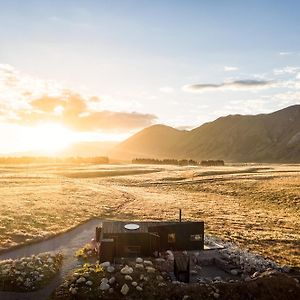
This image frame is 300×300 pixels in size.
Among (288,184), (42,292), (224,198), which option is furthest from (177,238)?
(288,184)

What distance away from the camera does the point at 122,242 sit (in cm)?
3753

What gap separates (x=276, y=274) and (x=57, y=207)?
4102cm

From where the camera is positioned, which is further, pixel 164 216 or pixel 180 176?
pixel 180 176

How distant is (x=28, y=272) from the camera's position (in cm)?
3222

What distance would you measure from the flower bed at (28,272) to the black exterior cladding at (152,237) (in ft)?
15.9

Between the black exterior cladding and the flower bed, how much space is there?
4854 millimetres

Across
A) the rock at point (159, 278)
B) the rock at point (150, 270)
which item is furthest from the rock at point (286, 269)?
the rock at point (150, 270)

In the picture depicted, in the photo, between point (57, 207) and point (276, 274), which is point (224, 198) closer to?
point (57, 207)

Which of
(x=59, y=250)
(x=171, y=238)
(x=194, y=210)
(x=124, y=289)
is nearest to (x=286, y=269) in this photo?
(x=171, y=238)

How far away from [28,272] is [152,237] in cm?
1164

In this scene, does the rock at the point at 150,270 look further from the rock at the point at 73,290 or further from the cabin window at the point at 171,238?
the cabin window at the point at 171,238

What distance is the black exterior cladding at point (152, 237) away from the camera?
37.5m

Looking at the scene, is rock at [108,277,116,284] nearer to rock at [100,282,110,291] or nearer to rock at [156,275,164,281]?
rock at [100,282,110,291]

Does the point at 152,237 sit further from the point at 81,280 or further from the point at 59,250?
the point at 59,250
